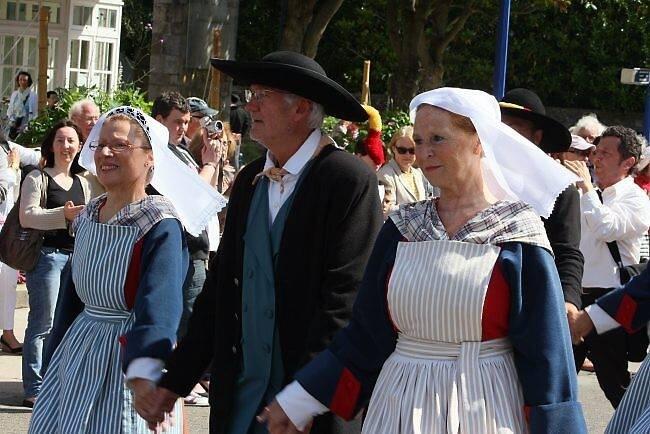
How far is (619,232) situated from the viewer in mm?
8086

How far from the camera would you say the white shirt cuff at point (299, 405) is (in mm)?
3895

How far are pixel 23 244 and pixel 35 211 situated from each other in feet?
0.83

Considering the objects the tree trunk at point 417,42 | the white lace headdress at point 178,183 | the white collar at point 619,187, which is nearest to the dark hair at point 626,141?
the white collar at point 619,187

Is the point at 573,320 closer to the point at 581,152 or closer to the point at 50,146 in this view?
the point at 50,146

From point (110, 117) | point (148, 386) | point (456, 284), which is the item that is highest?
point (110, 117)

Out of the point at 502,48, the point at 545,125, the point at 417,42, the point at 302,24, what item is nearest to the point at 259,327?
the point at 545,125

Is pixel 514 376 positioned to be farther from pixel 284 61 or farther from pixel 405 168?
pixel 405 168

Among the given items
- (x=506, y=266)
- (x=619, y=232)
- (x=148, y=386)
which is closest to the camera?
(x=506, y=266)

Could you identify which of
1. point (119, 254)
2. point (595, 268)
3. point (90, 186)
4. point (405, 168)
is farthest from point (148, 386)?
point (405, 168)

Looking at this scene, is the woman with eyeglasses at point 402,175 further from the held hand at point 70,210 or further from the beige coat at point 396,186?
the held hand at point 70,210

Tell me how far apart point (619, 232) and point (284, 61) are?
4.22m

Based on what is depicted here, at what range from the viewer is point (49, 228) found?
8.02 meters

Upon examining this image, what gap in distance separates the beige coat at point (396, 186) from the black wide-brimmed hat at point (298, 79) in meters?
5.46

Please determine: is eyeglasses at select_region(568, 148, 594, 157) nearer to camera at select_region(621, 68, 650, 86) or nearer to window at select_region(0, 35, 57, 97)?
camera at select_region(621, 68, 650, 86)
